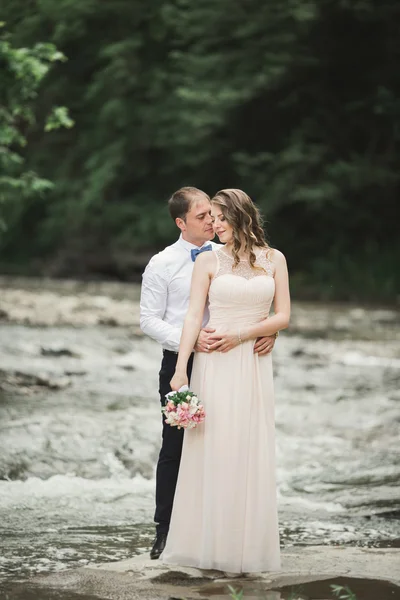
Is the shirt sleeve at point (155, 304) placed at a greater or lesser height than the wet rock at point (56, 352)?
lesser

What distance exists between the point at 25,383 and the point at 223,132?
22.4m

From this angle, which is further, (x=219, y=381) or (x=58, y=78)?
(x=58, y=78)

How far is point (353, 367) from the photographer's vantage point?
14.1 metres

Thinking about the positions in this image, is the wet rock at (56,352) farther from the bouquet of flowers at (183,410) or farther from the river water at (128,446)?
the bouquet of flowers at (183,410)

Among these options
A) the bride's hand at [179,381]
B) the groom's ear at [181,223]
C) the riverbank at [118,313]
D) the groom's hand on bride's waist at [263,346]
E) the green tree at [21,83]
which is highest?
the green tree at [21,83]

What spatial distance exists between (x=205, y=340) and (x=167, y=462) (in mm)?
832

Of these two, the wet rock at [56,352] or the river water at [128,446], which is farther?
the wet rock at [56,352]

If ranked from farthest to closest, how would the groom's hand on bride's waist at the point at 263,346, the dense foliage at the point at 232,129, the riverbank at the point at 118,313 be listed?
the dense foliage at the point at 232,129
the riverbank at the point at 118,313
the groom's hand on bride's waist at the point at 263,346

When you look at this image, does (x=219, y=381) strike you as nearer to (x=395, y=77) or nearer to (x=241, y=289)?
(x=241, y=289)

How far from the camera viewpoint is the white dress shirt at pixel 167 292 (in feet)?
18.6

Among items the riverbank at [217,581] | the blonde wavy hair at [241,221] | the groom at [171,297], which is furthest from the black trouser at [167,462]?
the blonde wavy hair at [241,221]

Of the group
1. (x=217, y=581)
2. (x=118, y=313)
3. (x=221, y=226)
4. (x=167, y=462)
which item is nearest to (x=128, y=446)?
(x=167, y=462)

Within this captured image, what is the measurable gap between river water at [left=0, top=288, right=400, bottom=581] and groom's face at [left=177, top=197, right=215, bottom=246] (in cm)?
179

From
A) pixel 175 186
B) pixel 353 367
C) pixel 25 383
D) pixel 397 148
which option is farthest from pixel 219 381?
pixel 175 186
